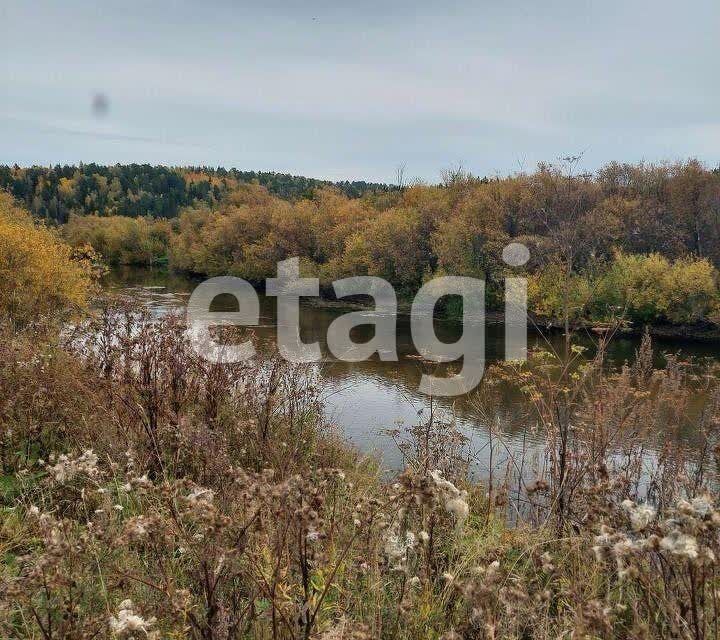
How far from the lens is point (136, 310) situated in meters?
7.37

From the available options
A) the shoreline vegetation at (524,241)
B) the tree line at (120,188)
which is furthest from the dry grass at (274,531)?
the tree line at (120,188)

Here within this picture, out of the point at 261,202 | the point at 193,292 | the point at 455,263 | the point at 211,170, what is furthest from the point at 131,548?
the point at 211,170

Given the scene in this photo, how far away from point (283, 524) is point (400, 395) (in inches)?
454

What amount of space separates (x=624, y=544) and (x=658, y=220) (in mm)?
32132

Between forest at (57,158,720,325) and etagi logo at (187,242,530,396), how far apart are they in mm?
904

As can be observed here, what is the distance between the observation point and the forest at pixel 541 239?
81.8 feet

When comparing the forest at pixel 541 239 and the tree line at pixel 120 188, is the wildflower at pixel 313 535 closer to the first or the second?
the forest at pixel 541 239

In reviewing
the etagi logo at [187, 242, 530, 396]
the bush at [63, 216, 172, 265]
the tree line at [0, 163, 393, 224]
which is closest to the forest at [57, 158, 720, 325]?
the etagi logo at [187, 242, 530, 396]

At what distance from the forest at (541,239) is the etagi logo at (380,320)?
2.97 ft

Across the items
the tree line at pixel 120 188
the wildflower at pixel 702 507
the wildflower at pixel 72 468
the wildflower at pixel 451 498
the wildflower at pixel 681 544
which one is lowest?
the wildflower at pixel 72 468

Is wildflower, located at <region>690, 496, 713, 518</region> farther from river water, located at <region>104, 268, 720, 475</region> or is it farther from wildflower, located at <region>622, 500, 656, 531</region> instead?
river water, located at <region>104, 268, 720, 475</region>

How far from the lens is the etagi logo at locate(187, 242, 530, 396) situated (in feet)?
52.1

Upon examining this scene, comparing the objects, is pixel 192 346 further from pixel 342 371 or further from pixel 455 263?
pixel 455 263

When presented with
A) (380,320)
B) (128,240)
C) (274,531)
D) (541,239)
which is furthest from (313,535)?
(128,240)
